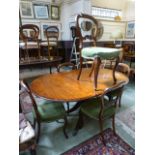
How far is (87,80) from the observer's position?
218 centimetres

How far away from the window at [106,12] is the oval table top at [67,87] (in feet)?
14.1

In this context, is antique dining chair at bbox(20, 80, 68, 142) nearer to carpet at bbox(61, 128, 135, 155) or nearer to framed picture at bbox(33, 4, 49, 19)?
carpet at bbox(61, 128, 135, 155)

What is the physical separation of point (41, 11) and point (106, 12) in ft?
8.93

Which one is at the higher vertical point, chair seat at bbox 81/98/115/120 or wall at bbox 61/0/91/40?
wall at bbox 61/0/91/40

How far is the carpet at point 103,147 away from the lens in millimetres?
1658

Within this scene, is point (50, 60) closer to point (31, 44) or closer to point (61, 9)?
point (31, 44)

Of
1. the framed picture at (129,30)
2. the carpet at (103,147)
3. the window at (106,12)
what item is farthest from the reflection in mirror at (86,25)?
the carpet at (103,147)

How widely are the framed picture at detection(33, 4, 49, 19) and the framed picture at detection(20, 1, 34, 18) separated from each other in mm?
182

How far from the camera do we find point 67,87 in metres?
1.92

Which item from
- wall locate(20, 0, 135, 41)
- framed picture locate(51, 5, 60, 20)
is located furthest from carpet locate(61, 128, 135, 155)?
framed picture locate(51, 5, 60, 20)

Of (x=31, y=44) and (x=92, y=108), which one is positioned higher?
(x=31, y=44)

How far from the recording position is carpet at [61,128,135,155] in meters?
1.66
